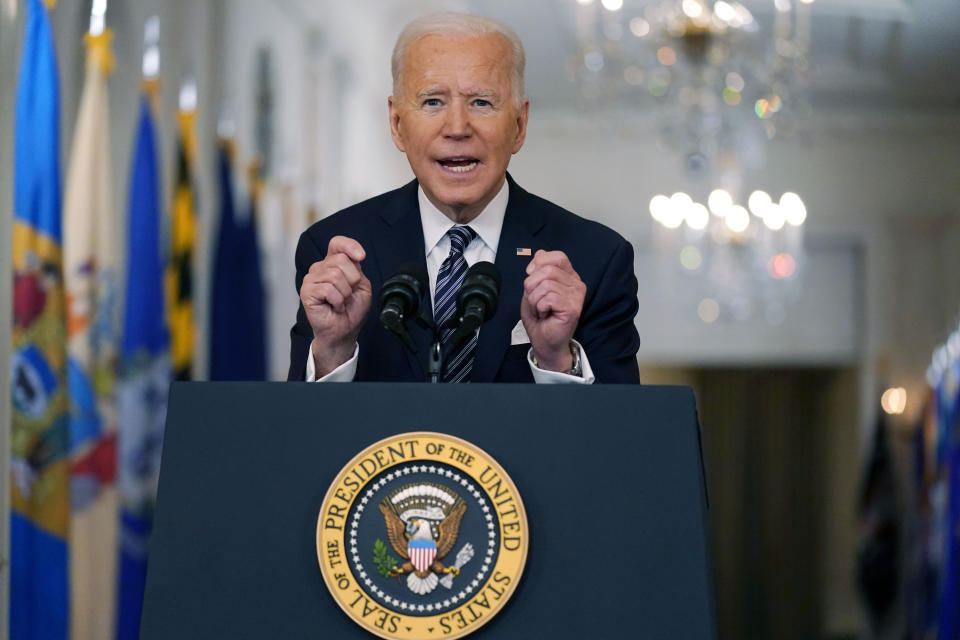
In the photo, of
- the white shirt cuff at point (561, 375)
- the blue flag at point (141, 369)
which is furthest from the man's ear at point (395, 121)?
the blue flag at point (141, 369)

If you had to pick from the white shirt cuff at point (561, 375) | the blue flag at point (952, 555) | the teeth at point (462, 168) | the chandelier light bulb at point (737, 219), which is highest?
the chandelier light bulb at point (737, 219)

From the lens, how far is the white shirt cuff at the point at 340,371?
168cm

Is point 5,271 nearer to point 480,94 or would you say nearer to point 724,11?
point 480,94

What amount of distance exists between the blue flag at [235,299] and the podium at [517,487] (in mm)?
4851

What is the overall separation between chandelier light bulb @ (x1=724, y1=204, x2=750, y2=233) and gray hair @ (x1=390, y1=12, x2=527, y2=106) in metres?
7.29

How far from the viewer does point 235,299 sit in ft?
20.8

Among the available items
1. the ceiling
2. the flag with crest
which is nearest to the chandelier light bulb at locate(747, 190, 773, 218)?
the ceiling

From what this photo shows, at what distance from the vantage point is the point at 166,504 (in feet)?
4.67

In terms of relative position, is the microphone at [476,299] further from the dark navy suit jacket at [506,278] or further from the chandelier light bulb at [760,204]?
the chandelier light bulb at [760,204]

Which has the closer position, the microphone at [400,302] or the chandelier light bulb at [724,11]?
the microphone at [400,302]

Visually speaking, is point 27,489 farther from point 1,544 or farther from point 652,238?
point 652,238

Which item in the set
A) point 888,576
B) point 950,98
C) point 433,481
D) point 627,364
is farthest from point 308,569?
point 950,98

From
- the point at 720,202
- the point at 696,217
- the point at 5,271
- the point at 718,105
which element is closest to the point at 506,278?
the point at 5,271

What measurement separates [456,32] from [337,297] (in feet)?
1.49
